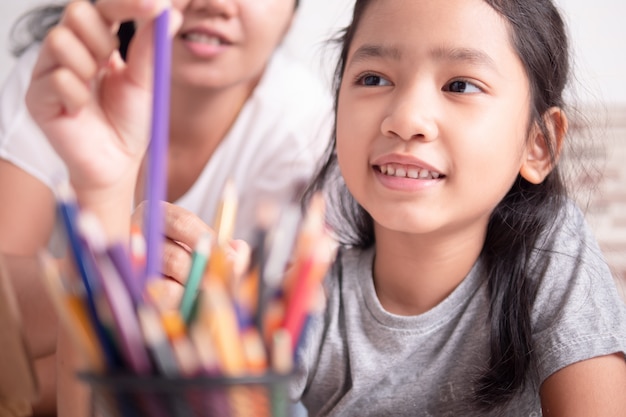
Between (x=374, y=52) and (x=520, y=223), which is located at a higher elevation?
(x=374, y=52)

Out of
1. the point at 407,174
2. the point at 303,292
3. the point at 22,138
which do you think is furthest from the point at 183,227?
the point at 22,138

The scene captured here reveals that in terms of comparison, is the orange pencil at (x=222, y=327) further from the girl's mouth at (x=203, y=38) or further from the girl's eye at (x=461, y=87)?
the girl's mouth at (x=203, y=38)

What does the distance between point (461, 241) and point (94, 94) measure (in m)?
0.48

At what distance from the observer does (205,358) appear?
1.03ft

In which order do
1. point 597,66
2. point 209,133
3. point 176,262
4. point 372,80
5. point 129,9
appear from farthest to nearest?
point 597,66 < point 209,133 < point 372,80 < point 176,262 < point 129,9

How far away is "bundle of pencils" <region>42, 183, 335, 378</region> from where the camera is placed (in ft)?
1.04

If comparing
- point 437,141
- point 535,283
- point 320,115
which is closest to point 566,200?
point 535,283

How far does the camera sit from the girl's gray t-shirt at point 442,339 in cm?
80

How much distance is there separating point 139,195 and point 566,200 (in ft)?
1.86

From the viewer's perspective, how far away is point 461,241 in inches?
33.9

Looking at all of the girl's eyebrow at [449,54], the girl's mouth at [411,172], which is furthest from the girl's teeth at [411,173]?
the girl's eyebrow at [449,54]

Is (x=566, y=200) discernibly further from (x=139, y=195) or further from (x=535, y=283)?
(x=139, y=195)

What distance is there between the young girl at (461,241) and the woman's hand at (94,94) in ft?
0.97

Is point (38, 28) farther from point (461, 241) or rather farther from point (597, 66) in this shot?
point (597, 66)
